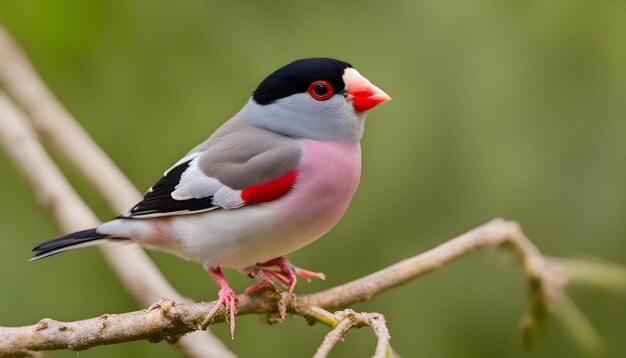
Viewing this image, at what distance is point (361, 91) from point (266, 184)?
1.13ft

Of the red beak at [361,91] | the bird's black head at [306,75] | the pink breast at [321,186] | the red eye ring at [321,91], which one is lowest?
the pink breast at [321,186]

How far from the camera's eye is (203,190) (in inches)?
92.6

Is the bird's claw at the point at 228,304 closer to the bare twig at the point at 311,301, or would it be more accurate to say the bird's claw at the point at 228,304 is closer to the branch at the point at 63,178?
the bare twig at the point at 311,301

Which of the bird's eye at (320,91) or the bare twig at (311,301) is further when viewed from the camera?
the bird's eye at (320,91)

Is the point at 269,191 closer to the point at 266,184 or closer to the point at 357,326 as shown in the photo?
the point at 266,184

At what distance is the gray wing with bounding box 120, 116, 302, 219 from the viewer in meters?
2.31

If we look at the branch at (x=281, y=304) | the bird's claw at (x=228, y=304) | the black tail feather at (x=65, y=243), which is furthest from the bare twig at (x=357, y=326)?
the black tail feather at (x=65, y=243)

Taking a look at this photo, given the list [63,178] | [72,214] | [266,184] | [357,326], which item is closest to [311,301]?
[266,184]

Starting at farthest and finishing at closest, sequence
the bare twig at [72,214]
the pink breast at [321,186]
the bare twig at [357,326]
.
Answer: the bare twig at [72,214] < the pink breast at [321,186] < the bare twig at [357,326]

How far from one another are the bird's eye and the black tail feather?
Answer: 659 mm

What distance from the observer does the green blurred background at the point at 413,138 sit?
3463 mm

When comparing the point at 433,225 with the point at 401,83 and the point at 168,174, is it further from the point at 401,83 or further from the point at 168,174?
the point at 168,174

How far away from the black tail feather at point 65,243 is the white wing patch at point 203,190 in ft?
0.77

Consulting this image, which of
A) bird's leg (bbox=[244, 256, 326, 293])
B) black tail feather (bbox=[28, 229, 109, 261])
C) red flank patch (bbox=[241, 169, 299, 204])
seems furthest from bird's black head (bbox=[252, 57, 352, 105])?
black tail feather (bbox=[28, 229, 109, 261])
